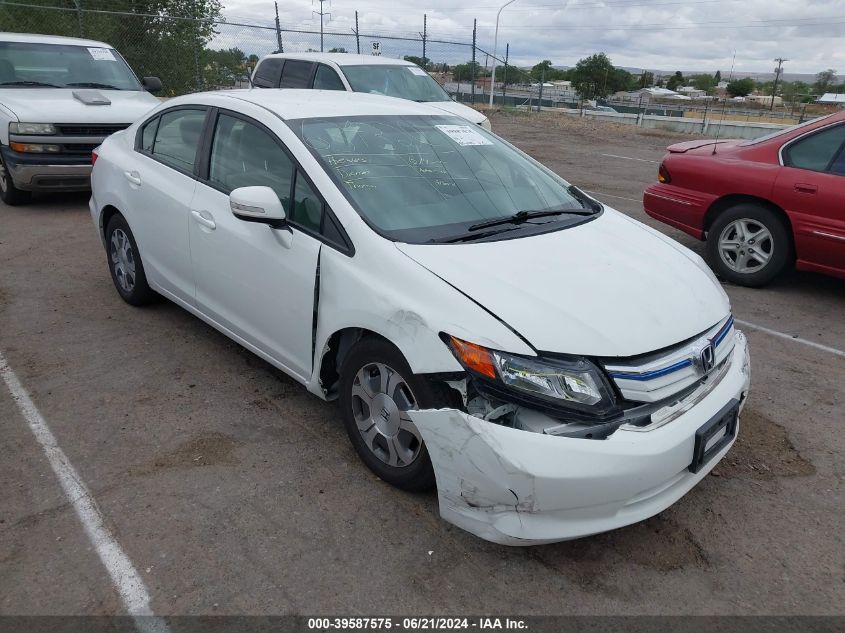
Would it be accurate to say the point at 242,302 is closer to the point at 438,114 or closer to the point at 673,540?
the point at 438,114

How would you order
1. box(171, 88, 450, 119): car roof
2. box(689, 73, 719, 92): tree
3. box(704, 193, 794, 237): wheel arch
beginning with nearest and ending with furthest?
box(171, 88, 450, 119): car roof → box(704, 193, 794, 237): wheel arch → box(689, 73, 719, 92): tree

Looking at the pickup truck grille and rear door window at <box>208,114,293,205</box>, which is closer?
rear door window at <box>208,114,293,205</box>

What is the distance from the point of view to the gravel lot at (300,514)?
8.55 ft

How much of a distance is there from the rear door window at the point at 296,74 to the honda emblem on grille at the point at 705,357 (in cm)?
882

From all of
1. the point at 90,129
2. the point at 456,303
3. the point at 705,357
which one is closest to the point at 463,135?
the point at 456,303

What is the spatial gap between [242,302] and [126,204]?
1596 millimetres

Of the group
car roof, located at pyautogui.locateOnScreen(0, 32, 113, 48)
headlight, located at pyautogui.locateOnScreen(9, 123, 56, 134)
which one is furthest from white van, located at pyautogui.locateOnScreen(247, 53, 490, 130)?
headlight, located at pyautogui.locateOnScreen(9, 123, 56, 134)

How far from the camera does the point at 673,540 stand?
2.93 m

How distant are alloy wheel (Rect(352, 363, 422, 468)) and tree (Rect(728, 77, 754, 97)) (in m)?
91.8

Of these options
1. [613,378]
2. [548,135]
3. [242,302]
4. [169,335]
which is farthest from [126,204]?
[548,135]

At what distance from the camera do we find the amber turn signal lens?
2.58 metres

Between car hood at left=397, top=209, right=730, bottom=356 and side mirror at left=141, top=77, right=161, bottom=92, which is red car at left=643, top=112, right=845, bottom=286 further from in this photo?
side mirror at left=141, top=77, right=161, bottom=92

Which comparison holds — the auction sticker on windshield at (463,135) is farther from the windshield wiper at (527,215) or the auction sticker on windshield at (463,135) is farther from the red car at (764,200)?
the red car at (764,200)

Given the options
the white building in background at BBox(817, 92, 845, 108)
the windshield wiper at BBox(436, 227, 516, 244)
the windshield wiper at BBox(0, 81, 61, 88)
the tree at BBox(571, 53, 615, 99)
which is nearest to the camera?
the windshield wiper at BBox(436, 227, 516, 244)
